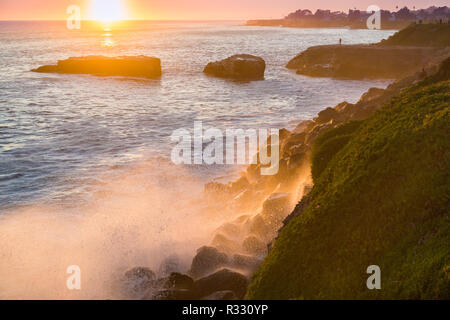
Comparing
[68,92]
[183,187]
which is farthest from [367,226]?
[68,92]

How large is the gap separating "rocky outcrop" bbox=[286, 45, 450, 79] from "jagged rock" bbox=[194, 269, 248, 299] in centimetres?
6468

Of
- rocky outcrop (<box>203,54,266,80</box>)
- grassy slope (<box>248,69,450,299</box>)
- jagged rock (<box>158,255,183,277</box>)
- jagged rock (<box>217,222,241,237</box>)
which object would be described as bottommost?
jagged rock (<box>158,255,183,277</box>)

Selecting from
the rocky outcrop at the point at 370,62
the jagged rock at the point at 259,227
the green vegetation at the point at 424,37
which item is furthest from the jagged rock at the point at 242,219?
the green vegetation at the point at 424,37

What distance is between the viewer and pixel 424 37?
86.7 meters

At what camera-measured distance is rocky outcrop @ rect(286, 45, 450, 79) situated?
7156 cm

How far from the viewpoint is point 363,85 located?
6112 centimetres

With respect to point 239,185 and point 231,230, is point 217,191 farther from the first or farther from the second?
point 231,230

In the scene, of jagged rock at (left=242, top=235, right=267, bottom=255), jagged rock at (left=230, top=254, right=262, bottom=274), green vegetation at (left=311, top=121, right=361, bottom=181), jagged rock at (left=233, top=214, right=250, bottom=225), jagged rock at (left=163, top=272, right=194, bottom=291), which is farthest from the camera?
jagged rock at (left=233, top=214, right=250, bottom=225)

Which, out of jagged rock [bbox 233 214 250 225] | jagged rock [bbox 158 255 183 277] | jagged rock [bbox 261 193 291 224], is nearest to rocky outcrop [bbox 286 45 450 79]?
jagged rock [bbox 233 214 250 225]

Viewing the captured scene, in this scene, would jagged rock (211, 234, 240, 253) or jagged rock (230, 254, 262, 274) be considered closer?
jagged rock (230, 254, 262, 274)

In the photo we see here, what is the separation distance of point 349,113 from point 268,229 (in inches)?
497

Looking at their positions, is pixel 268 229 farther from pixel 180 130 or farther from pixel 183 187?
pixel 180 130

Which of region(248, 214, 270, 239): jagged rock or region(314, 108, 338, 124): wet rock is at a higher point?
region(314, 108, 338, 124): wet rock

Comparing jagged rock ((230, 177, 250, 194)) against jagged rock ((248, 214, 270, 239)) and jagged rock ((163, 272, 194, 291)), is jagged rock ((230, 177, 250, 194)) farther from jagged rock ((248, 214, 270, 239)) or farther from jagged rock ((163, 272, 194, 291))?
jagged rock ((163, 272, 194, 291))
